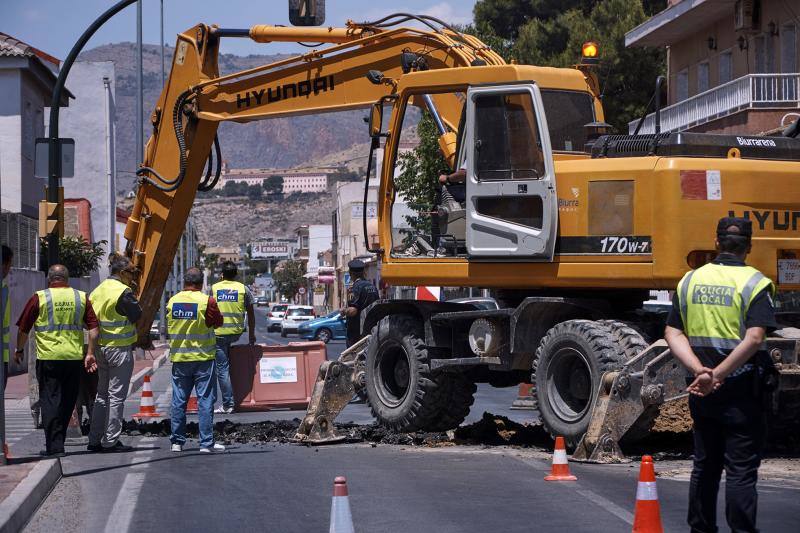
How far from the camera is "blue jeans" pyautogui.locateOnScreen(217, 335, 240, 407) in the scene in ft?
56.1

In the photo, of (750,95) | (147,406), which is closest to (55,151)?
(147,406)

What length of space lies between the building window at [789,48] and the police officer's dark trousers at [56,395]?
68.4 ft

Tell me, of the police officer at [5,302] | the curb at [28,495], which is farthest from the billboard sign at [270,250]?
the curb at [28,495]

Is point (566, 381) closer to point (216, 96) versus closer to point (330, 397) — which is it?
point (330, 397)

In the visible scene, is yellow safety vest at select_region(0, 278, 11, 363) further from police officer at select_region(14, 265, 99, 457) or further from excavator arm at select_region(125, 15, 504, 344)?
excavator arm at select_region(125, 15, 504, 344)

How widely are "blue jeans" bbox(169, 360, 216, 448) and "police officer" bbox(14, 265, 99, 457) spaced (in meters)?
0.90

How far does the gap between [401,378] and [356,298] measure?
4044 mm

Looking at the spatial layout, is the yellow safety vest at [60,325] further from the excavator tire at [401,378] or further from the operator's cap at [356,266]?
the operator's cap at [356,266]

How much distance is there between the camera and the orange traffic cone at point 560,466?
1055 cm

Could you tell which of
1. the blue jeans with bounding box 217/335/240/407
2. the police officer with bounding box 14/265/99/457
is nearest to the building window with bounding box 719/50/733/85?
the blue jeans with bounding box 217/335/240/407

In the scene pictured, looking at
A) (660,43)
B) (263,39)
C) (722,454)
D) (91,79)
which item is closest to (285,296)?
(91,79)

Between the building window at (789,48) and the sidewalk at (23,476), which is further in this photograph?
the building window at (789,48)

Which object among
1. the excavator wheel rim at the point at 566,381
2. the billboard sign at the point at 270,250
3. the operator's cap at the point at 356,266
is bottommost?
the excavator wheel rim at the point at 566,381

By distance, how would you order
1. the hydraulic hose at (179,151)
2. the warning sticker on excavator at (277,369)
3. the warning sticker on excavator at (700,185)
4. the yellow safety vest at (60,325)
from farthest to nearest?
the warning sticker on excavator at (277,369) → the hydraulic hose at (179,151) → the yellow safety vest at (60,325) → the warning sticker on excavator at (700,185)
